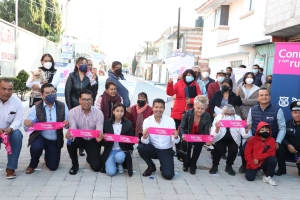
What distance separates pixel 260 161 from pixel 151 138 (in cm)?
189

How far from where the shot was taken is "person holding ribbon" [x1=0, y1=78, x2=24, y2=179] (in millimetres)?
4574

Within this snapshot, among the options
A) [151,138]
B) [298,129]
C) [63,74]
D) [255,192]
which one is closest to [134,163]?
[151,138]

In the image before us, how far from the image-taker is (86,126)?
516 centimetres

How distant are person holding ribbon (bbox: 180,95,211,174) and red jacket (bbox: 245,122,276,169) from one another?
0.77 metres

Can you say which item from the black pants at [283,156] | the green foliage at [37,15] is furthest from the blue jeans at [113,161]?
the green foliage at [37,15]

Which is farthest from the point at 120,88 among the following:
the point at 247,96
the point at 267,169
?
the point at 267,169

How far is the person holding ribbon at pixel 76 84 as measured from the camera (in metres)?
5.95

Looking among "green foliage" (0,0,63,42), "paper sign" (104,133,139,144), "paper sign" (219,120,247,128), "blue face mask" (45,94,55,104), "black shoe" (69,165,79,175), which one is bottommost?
"black shoe" (69,165,79,175)

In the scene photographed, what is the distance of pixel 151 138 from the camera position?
5.29 meters

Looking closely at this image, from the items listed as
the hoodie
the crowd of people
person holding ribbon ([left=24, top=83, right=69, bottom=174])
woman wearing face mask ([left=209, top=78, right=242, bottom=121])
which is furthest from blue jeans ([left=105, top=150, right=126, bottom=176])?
woman wearing face mask ([left=209, top=78, right=242, bottom=121])

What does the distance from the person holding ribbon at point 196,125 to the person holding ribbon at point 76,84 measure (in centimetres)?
216

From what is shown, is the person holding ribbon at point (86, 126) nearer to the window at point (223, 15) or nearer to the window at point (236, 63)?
the window at point (236, 63)

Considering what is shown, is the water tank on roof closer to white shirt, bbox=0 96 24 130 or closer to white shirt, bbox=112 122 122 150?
white shirt, bbox=112 122 122 150

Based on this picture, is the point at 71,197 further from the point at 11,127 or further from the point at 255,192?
the point at 255,192
